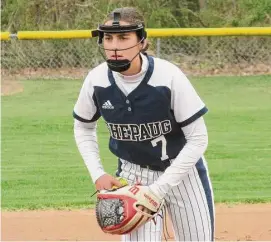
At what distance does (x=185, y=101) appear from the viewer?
3740 mm

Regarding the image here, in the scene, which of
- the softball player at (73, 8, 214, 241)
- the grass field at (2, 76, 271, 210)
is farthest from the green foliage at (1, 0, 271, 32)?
the softball player at (73, 8, 214, 241)

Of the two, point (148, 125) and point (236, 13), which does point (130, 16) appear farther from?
point (236, 13)

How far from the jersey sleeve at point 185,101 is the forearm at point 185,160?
0.04 meters

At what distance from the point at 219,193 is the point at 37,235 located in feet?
7.18

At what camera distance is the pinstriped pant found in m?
3.94

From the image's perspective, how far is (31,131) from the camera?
11.6 m

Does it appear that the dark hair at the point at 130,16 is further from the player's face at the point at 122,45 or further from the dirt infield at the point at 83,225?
the dirt infield at the point at 83,225

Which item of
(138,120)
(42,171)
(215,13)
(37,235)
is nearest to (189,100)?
(138,120)

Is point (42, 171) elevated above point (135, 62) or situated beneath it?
situated beneath

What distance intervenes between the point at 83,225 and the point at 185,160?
9.68 feet

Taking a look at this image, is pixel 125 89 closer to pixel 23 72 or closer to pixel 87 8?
pixel 23 72

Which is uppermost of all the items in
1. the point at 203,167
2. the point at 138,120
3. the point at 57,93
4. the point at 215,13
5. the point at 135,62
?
the point at 135,62

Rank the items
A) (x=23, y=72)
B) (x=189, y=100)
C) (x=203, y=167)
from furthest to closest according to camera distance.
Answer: (x=23, y=72) < (x=203, y=167) < (x=189, y=100)

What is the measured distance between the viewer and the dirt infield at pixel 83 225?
6.25m
